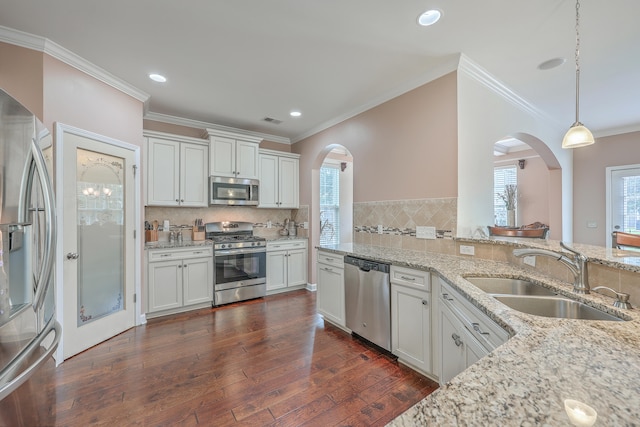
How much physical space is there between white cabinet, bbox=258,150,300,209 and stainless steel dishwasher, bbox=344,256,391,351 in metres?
2.23

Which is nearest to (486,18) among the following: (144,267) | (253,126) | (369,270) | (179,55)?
(369,270)

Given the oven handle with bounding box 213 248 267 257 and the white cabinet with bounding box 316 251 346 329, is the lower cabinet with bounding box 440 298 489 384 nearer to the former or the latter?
the white cabinet with bounding box 316 251 346 329

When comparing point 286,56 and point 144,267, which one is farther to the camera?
point 144,267

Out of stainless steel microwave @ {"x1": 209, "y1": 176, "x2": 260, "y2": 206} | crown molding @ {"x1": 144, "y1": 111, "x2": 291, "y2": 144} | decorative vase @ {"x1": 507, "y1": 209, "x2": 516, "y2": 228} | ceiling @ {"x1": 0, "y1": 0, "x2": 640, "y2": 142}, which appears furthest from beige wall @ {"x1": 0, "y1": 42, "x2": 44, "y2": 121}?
decorative vase @ {"x1": 507, "y1": 209, "x2": 516, "y2": 228}

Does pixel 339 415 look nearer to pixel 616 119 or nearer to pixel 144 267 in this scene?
pixel 144 267

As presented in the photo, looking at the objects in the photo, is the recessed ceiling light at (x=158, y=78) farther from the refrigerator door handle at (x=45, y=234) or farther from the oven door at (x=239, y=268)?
the oven door at (x=239, y=268)

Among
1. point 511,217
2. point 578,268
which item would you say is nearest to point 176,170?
point 578,268

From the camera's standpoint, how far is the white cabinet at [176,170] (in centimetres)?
353

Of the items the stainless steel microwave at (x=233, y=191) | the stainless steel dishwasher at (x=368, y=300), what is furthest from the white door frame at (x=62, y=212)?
the stainless steel dishwasher at (x=368, y=300)

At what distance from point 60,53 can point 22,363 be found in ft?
8.39

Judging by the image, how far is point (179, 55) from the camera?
7.92 ft

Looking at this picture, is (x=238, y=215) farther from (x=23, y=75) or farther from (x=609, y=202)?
(x=609, y=202)

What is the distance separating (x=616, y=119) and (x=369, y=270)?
476 cm

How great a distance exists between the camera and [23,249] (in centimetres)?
114
